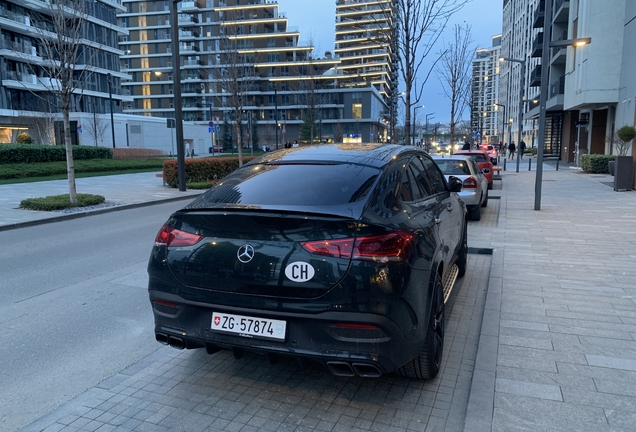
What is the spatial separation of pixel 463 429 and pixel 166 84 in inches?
3800

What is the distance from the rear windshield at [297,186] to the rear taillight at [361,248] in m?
0.34

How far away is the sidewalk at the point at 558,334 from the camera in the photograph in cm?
306

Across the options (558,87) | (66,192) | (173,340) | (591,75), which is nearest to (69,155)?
(66,192)

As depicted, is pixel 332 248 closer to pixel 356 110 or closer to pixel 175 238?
pixel 175 238

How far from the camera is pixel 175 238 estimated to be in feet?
11.0

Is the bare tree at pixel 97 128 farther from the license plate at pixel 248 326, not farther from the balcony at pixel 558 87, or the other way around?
the license plate at pixel 248 326

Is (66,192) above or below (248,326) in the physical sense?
below

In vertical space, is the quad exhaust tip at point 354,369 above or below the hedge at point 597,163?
below

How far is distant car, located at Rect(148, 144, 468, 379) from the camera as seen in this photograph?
114 inches

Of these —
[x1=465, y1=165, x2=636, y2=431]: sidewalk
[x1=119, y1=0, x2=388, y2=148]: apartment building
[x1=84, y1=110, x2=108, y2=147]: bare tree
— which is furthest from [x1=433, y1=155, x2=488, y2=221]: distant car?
[x1=119, y1=0, x2=388, y2=148]: apartment building

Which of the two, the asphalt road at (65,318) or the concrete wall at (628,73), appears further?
the concrete wall at (628,73)

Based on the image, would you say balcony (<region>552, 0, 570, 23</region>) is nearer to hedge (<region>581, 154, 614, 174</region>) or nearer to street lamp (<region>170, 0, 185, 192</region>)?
hedge (<region>581, 154, 614, 174</region>)

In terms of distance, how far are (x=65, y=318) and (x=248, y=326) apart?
9.61ft

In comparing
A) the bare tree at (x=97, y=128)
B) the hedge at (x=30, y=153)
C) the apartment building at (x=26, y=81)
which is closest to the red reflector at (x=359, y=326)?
the hedge at (x=30, y=153)
